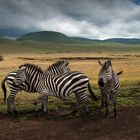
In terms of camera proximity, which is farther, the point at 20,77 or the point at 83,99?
the point at 20,77

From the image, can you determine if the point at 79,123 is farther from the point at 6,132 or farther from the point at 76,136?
the point at 6,132

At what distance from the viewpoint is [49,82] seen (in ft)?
44.0

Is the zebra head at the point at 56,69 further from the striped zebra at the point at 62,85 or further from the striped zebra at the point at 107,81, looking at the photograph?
the striped zebra at the point at 107,81

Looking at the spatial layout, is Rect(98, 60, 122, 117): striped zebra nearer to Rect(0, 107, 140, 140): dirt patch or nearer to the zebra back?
the zebra back

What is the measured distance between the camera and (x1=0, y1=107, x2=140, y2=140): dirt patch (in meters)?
10.5

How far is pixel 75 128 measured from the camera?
38.0ft

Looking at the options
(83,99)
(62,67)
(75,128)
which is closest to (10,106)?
(62,67)

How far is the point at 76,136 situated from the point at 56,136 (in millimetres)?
670

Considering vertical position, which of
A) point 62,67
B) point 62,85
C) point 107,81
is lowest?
point 62,85

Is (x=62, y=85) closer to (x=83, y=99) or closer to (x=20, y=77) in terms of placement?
(x=83, y=99)

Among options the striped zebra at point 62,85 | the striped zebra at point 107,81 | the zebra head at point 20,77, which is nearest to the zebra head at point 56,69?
the striped zebra at point 62,85

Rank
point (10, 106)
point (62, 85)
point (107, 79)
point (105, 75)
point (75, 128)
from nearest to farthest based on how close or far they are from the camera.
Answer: point (75, 128) < point (105, 75) < point (107, 79) < point (62, 85) < point (10, 106)

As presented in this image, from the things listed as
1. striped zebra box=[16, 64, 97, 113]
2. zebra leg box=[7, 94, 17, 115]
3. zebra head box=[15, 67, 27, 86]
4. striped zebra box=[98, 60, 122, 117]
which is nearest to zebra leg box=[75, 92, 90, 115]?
striped zebra box=[16, 64, 97, 113]

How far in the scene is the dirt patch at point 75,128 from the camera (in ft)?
34.5
